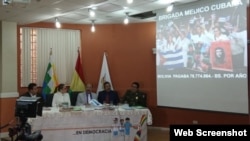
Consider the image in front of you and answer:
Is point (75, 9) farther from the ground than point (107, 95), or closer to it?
farther from the ground

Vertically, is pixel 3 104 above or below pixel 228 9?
below

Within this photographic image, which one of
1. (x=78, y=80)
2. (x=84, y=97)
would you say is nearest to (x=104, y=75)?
(x=78, y=80)

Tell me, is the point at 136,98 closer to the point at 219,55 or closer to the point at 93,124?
the point at 93,124

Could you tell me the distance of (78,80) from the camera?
8047 millimetres

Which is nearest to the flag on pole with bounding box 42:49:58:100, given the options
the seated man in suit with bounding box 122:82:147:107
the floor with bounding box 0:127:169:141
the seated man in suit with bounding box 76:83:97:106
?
the seated man in suit with bounding box 76:83:97:106

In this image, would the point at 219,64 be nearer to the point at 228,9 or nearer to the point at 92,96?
the point at 228,9

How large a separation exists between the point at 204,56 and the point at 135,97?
2.13 meters

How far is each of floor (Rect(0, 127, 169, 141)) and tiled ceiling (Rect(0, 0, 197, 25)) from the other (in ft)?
8.41

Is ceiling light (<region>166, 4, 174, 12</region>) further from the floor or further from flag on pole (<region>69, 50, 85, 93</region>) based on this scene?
flag on pole (<region>69, 50, 85, 93</region>)

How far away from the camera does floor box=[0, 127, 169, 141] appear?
6.79 m

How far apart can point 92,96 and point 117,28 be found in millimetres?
1971

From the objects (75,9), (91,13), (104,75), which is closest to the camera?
(75,9)

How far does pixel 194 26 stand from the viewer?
6.04 m

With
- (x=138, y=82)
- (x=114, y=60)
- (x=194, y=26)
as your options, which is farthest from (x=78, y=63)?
(x=194, y=26)
